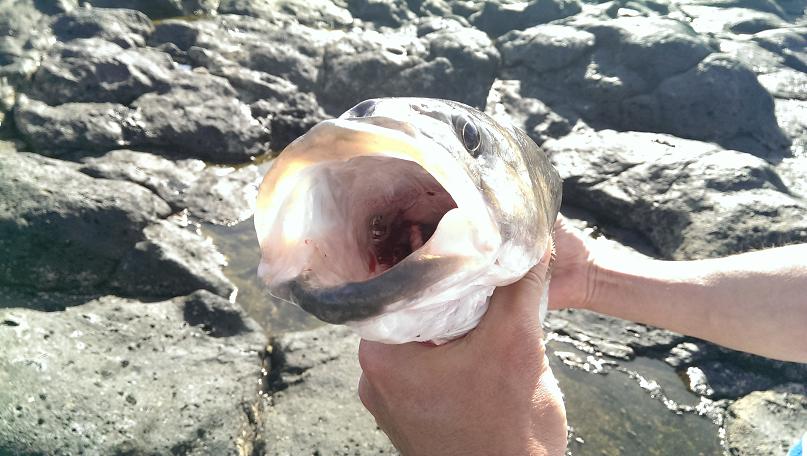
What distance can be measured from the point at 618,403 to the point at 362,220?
3.18 meters

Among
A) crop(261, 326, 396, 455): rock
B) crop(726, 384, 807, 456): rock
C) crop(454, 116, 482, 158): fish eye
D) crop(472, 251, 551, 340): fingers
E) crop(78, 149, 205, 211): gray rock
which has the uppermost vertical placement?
crop(454, 116, 482, 158): fish eye

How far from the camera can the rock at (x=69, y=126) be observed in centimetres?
573

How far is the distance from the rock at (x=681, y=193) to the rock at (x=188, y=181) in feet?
13.0

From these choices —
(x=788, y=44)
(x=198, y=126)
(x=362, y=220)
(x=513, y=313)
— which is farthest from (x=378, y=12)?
(x=513, y=313)

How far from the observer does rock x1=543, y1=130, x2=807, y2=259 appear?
17.3 ft

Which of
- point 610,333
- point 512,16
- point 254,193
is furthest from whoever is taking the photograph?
point 512,16

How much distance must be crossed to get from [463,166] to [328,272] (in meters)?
0.46

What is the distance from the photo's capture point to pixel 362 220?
67.4 inches

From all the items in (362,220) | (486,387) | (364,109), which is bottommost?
(486,387)

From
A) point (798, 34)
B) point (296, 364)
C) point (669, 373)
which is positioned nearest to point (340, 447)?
point (296, 364)

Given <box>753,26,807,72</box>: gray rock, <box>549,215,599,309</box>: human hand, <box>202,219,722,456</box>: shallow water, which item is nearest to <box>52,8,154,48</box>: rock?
<box>202,219,722,456</box>: shallow water

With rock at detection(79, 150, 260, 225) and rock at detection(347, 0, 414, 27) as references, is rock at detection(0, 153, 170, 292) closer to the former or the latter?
rock at detection(79, 150, 260, 225)

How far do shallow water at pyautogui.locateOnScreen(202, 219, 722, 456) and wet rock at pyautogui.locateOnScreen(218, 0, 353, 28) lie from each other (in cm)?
713

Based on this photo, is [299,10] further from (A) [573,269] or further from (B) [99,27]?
(A) [573,269]
